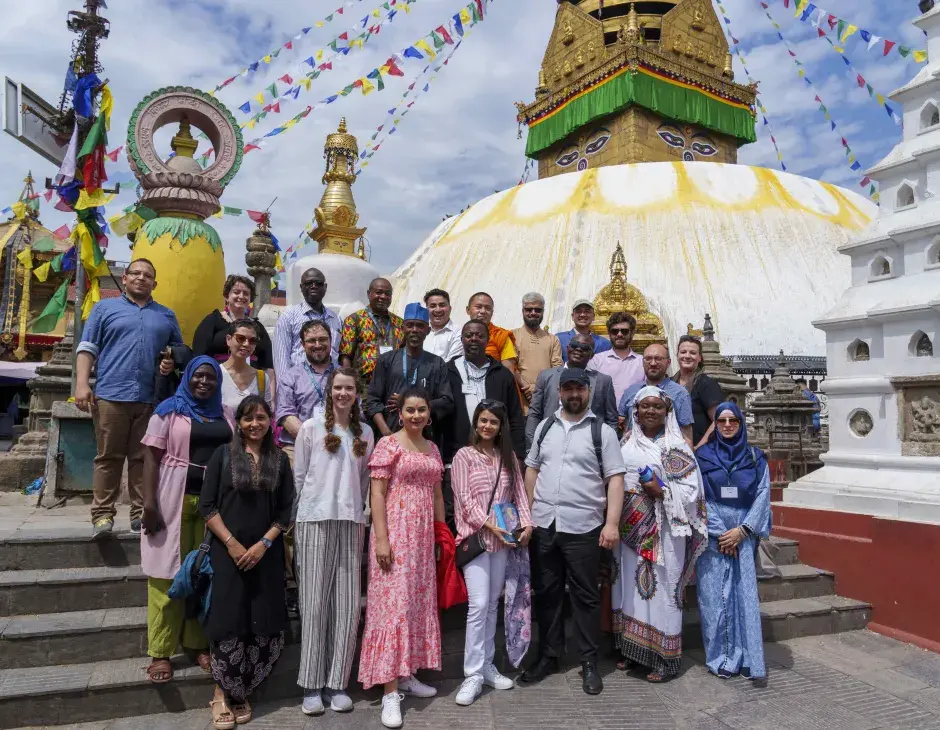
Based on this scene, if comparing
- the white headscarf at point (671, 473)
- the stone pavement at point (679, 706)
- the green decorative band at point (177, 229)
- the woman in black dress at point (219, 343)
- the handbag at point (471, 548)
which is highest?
the green decorative band at point (177, 229)

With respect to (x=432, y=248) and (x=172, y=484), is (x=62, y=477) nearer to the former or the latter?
(x=172, y=484)

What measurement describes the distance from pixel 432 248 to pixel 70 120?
18335 millimetres

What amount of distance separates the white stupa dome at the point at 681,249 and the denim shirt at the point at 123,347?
14723mm

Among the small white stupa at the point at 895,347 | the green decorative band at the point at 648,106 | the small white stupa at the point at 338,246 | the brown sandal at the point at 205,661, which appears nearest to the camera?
the brown sandal at the point at 205,661

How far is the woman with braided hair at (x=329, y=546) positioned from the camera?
3.02 meters

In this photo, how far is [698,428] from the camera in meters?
4.20

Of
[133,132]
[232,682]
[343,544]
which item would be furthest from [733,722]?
[133,132]

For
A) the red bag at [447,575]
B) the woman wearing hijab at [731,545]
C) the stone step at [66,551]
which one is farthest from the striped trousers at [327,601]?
the woman wearing hijab at [731,545]

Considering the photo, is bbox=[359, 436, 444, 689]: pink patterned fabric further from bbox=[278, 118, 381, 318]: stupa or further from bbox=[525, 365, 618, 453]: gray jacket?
bbox=[278, 118, 381, 318]: stupa

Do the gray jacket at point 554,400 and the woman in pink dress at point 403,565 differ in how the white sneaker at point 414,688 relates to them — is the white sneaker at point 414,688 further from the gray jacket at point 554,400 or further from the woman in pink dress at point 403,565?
the gray jacket at point 554,400

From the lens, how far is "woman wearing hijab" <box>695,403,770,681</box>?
11.7 feet

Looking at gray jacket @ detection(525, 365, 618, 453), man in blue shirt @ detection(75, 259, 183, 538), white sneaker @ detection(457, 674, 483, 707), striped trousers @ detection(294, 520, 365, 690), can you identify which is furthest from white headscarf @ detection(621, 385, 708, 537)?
man in blue shirt @ detection(75, 259, 183, 538)

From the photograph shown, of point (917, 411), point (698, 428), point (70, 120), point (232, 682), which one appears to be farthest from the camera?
point (70, 120)

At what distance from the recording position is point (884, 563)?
4.37 m
